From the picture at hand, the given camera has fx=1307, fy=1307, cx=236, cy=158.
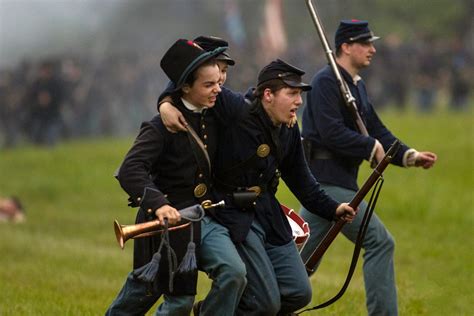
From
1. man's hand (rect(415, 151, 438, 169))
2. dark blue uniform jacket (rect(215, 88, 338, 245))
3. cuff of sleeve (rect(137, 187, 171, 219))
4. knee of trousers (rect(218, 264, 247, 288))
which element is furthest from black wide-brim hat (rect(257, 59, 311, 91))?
man's hand (rect(415, 151, 438, 169))

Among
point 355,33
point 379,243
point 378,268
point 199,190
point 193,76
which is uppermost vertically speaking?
point 193,76

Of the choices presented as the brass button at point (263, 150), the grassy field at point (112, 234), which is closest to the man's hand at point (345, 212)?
the brass button at point (263, 150)

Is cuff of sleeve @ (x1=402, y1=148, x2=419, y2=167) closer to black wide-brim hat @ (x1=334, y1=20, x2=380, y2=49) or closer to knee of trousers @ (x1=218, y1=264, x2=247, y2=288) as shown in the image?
black wide-brim hat @ (x1=334, y1=20, x2=380, y2=49)

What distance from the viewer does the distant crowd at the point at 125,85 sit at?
3177cm

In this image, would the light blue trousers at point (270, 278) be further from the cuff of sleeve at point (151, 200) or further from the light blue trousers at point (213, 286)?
the cuff of sleeve at point (151, 200)

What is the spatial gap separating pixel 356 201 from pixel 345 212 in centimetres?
15

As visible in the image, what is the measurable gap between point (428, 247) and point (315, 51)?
2420 centimetres

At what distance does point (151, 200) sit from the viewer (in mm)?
6762

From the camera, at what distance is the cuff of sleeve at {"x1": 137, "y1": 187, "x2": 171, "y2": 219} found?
674 centimetres

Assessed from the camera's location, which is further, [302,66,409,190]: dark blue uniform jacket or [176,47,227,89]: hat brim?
[302,66,409,190]: dark blue uniform jacket

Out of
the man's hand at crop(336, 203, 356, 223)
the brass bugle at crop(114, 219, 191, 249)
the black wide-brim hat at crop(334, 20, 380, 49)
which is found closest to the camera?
the brass bugle at crop(114, 219, 191, 249)

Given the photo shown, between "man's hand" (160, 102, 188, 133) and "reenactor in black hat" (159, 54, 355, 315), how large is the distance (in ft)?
1.04

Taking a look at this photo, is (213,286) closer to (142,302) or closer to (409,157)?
(142,302)

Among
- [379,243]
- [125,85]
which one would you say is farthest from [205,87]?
[125,85]
